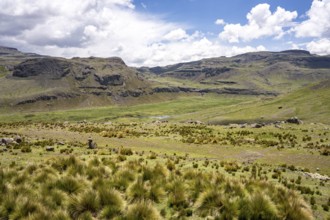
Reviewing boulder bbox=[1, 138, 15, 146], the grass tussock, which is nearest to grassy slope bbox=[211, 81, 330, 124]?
boulder bbox=[1, 138, 15, 146]

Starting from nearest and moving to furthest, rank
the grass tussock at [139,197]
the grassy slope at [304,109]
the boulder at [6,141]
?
Answer: the grass tussock at [139,197]
the boulder at [6,141]
the grassy slope at [304,109]

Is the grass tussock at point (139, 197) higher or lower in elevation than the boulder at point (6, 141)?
higher

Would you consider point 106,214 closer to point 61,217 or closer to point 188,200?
point 61,217

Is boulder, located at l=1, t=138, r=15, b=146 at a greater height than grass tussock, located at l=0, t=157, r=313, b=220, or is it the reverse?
grass tussock, located at l=0, t=157, r=313, b=220

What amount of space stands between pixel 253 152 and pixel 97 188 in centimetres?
3014

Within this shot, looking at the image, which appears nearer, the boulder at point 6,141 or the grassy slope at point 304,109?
the boulder at point 6,141

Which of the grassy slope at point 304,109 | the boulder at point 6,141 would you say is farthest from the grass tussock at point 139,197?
the grassy slope at point 304,109

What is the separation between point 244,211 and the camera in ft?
35.6

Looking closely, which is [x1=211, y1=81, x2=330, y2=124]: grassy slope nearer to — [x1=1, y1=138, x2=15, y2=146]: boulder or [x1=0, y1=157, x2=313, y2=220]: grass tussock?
[x1=1, y1=138, x2=15, y2=146]: boulder

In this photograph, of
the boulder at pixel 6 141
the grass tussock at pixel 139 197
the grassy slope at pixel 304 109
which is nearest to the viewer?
the grass tussock at pixel 139 197

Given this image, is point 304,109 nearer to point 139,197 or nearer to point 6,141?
point 6,141

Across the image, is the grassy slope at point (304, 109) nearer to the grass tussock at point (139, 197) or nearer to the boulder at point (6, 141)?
the boulder at point (6, 141)

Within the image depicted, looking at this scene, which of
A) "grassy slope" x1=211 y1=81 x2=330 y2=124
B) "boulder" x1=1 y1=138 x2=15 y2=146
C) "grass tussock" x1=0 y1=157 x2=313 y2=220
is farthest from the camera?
"grassy slope" x1=211 y1=81 x2=330 y2=124

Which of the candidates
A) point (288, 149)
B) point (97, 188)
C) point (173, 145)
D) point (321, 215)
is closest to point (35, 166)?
point (97, 188)
